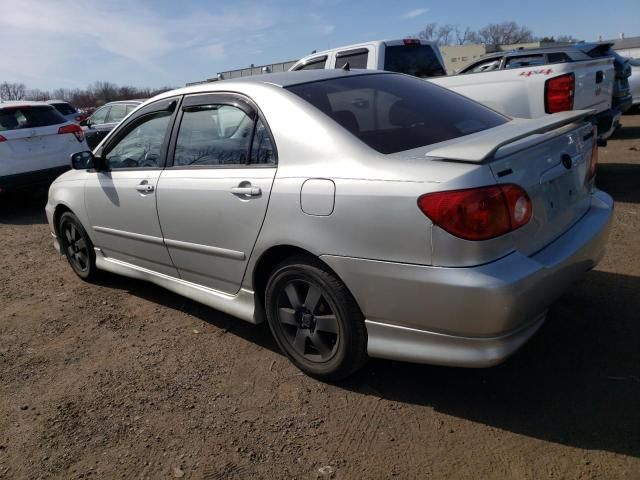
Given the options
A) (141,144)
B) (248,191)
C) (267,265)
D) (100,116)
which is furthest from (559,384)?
(100,116)

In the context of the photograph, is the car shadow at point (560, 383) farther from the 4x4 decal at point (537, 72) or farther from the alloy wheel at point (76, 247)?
the 4x4 decal at point (537, 72)

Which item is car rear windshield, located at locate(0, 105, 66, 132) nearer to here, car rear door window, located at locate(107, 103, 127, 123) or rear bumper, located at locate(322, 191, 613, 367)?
car rear door window, located at locate(107, 103, 127, 123)

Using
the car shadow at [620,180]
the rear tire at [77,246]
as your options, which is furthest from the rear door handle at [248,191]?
the car shadow at [620,180]

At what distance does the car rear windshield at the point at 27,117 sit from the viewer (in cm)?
825

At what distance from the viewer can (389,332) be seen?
251cm

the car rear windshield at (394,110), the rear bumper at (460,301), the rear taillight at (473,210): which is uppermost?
the car rear windshield at (394,110)

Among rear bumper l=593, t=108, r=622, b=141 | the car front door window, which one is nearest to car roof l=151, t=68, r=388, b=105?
rear bumper l=593, t=108, r=622, b=141

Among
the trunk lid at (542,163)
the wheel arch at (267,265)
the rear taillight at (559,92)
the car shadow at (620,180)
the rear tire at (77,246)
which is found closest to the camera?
the trunk lid at (542,163)

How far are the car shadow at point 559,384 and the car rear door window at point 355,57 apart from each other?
16.7 ft

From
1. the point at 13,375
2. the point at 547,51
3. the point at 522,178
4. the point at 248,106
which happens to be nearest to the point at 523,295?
the point at 522,178

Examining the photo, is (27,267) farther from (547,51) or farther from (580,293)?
(547,51)

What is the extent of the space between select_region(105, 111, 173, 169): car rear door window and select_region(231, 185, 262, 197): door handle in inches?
38.8

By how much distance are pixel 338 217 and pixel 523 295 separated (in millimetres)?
884

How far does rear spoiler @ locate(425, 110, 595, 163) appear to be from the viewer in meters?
2.26
